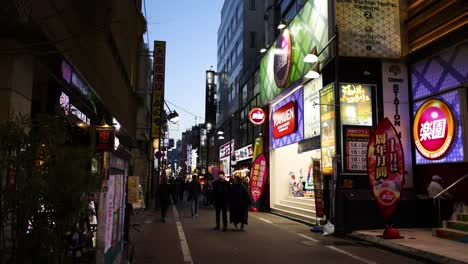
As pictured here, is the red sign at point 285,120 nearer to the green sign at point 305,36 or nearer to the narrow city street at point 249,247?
the green sign at point 305,36

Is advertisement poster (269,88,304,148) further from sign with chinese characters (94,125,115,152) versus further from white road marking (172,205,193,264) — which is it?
sign with chinese characters (94,125,115,152)

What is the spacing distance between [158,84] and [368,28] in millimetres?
13591

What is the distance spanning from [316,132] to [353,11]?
16.4 feet

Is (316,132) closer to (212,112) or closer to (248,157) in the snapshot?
(248,157)

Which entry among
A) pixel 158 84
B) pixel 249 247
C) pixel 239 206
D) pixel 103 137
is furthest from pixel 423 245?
pixel 158 84

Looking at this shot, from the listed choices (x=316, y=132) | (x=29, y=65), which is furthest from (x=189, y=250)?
(x=316, y=132)

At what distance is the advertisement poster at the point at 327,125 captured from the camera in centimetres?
1513

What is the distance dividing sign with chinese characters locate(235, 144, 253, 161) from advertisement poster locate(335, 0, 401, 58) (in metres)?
15.5

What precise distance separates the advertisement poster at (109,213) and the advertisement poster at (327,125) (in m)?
10.2

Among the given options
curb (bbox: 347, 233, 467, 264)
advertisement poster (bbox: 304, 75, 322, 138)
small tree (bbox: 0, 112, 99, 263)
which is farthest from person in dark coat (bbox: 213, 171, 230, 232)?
small tree (bbox: 0, 112, 99, 263)

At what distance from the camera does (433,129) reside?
46.2 ft

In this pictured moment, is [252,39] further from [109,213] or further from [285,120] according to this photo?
[109,213]

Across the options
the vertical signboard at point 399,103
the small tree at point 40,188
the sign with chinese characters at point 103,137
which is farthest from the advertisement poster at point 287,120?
the small tree at point 40,188

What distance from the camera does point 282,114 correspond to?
22.3m
